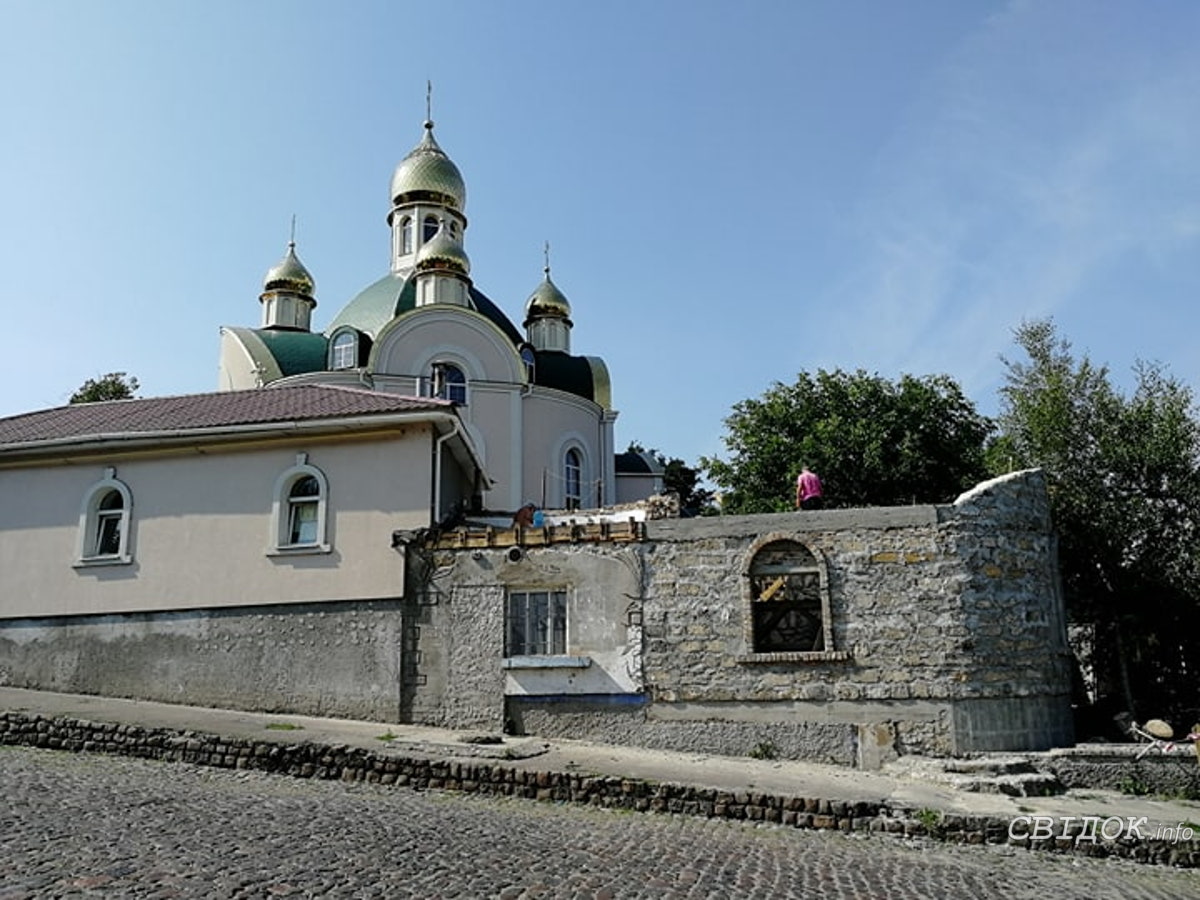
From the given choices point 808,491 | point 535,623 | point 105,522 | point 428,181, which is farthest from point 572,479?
point 535,623

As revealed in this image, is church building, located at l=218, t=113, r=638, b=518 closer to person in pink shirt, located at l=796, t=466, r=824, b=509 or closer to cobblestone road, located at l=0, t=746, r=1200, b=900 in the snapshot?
person in pink shirt, located at l=796, t=466, r=824, b=509

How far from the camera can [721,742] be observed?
12.5m

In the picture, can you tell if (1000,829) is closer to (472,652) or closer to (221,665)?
(472,652)

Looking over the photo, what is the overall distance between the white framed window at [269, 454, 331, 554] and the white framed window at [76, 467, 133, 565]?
8.41ft

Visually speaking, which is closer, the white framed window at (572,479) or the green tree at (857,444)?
the green tree at (857,444)

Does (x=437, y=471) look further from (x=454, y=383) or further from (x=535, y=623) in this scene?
(x=454, y=383)

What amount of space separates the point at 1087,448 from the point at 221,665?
15185mm

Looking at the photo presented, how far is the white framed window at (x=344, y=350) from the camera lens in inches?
1116

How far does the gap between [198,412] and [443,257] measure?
15.0m

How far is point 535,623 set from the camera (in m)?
13.3

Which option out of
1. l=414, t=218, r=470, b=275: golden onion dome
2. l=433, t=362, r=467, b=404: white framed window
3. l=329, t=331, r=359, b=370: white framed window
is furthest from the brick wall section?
l=414, t=218, r=470, b=275: golden onion dome

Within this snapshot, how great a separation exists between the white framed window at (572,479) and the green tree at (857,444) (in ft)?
14.5

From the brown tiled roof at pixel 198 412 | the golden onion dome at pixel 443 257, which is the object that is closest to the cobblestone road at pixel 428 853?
the brown tiled roof at pixel 198 412

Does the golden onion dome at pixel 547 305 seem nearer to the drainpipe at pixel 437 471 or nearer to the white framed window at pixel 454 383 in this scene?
the white framed window at pixel 454 383
